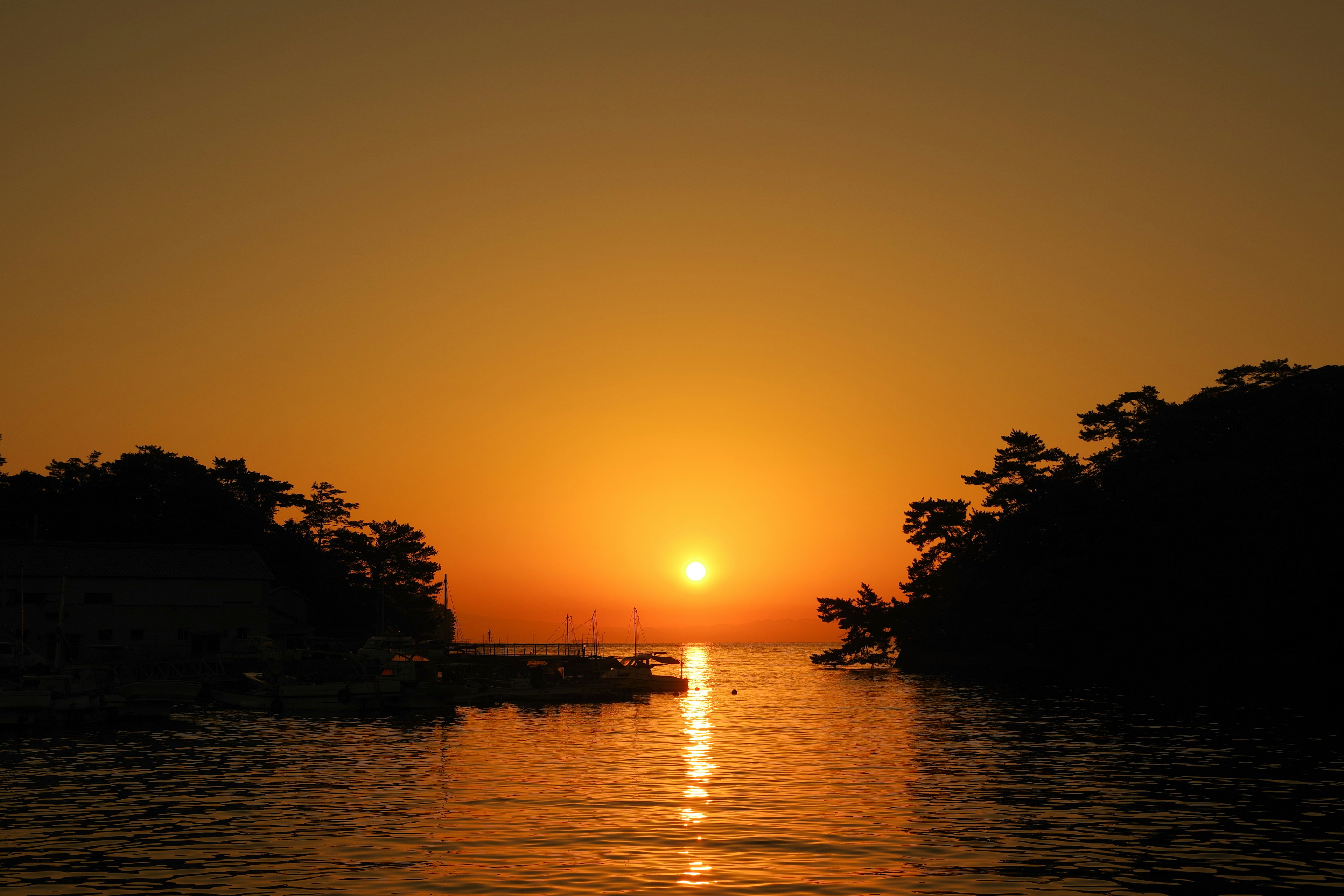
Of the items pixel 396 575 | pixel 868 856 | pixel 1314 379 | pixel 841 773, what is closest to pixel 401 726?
pixel 841 773

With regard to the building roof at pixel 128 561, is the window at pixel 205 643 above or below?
below

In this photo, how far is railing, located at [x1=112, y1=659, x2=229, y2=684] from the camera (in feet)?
261

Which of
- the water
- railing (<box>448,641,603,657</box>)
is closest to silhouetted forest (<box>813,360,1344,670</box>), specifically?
the water

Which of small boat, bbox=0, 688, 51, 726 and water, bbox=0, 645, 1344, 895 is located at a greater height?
small boat, bbox=0, 688, 51, 726

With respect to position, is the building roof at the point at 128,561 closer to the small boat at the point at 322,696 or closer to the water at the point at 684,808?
the small boat at the point at 322,696

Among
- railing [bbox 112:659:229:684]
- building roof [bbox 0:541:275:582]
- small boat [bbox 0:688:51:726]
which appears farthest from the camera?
building roof [bbox 0:541:275:582]

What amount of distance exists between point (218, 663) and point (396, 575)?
247ft

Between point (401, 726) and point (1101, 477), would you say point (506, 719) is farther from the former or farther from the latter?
point (1101, 477)

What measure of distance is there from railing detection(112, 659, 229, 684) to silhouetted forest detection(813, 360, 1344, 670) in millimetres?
72521

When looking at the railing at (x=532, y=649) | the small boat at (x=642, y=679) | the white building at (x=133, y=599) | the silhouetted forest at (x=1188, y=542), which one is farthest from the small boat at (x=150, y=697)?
the silhouetted forest at (x=1188, y=542)

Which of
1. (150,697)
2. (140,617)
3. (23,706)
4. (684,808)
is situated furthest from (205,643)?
(684,808)

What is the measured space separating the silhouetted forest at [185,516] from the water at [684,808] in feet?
221

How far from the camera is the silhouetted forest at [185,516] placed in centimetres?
11969

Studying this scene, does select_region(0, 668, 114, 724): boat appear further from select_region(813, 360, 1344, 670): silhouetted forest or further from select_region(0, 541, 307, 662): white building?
select_region(813, 360, 1344, 670): silhouetted forest
